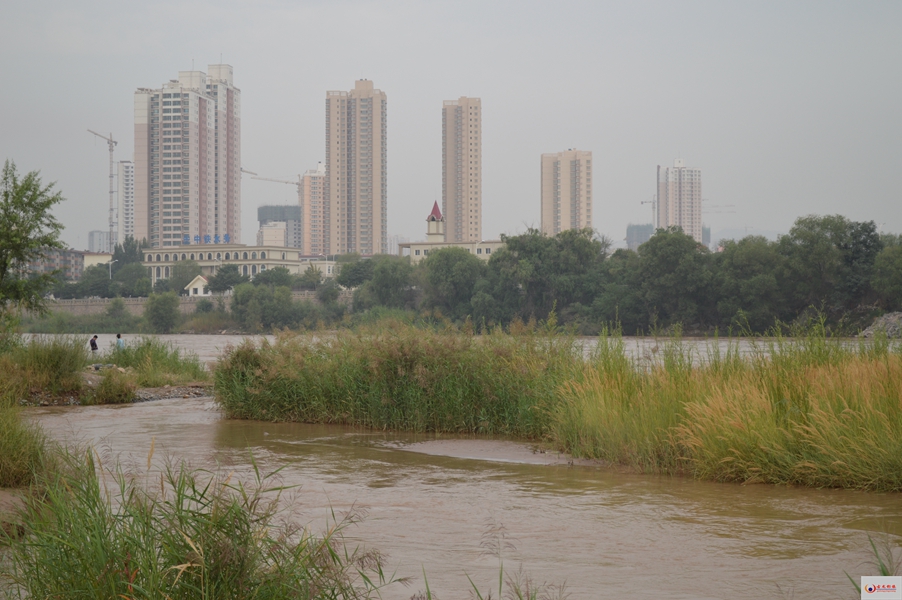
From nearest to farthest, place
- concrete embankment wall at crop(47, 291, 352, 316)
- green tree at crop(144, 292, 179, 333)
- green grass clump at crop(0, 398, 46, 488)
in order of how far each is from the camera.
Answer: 1. green grass clump at crop(0, 398, 46, 488)
2. green tree at crop(144, 292, 179, 333)
3. concrete embankment wall at crop(47, 291, 352, 316)

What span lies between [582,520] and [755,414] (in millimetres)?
2924

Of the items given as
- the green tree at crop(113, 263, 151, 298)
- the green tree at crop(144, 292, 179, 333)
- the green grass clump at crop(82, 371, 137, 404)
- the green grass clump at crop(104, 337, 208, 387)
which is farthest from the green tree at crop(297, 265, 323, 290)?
the green grass clump at crop(82, 371, 137, 404)

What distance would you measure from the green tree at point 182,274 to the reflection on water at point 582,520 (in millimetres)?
122447

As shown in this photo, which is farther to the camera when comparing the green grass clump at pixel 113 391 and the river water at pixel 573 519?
the green grass clump at pixel 113 391

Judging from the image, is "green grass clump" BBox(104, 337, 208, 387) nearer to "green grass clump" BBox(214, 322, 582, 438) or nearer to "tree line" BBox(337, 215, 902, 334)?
"green grass clump" BBox(214, 322, 582, 438)

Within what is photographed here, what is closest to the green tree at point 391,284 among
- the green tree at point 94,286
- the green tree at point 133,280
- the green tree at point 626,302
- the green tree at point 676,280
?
the green tree at point 626,302

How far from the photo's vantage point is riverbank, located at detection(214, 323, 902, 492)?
10.4 metres

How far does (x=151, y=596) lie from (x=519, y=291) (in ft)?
240

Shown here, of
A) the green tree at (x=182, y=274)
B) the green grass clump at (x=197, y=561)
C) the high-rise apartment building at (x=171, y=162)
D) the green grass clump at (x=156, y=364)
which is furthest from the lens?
the high-rise apartment building at (x=171, y=162)

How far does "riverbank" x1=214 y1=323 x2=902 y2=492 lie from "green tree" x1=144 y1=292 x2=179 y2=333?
79.0m

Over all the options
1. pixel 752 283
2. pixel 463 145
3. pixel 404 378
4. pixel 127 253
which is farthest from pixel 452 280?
pixel 463 145

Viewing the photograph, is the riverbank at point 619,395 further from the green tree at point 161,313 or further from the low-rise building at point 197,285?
the low-rise building at point 197,285

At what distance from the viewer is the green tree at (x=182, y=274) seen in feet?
433

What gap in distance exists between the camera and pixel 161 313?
94062mm
